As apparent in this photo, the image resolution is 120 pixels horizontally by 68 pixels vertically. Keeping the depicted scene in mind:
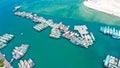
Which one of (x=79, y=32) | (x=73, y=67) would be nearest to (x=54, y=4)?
(x=79, y=32)

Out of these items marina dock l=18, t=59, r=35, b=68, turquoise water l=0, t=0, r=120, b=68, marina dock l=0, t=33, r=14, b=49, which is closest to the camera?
marina dock l=18, t=59, r=35, b=68

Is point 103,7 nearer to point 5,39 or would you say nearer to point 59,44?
point 59,44

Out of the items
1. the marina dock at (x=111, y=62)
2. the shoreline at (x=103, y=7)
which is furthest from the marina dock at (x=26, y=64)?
the shoreline at (x=103, y=7)

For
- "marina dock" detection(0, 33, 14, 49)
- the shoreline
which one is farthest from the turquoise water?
the shoreline

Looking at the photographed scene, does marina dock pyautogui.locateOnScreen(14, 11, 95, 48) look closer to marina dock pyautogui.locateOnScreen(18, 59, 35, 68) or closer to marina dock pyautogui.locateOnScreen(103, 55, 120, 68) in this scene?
marina dock pyautogui.locateOnScreen(103, 55, 120, 68)

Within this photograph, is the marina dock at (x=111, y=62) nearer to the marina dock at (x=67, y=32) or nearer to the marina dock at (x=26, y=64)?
the marina dock at (x=67, y=32)

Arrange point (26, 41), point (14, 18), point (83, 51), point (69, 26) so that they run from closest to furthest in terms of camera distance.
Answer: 1. point (83, 51)
2. point (26, 41)
3. point (69, 26)
4. point (14, 18)

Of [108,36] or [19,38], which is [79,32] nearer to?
[108,36]
